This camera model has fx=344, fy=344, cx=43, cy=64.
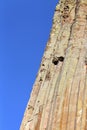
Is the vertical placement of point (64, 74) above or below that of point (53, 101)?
above

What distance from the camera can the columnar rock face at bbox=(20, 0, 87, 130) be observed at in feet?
27.6

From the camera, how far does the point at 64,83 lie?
9.42m

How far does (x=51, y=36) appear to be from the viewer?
45.1 feet

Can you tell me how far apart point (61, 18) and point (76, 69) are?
4.89 m

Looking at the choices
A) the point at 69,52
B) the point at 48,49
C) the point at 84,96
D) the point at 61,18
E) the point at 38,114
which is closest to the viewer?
the point at 84,96

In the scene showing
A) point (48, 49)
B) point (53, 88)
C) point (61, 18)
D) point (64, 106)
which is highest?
point (61, 18)

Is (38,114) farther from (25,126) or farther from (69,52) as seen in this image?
(69,52)

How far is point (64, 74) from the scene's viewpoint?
9.80m

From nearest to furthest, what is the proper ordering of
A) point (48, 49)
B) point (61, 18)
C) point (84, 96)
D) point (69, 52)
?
1. point (84, 96)
2. point (69, 52)
3. point (48, 49)
4. point (61, 18)

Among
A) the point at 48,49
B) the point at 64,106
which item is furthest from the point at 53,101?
the point at 48,49

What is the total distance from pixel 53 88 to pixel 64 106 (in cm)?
111

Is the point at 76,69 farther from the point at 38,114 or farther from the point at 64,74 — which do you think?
the point at 38,114

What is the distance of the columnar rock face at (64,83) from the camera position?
27.6 feet

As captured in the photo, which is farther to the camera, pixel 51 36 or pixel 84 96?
pixel 51 36
